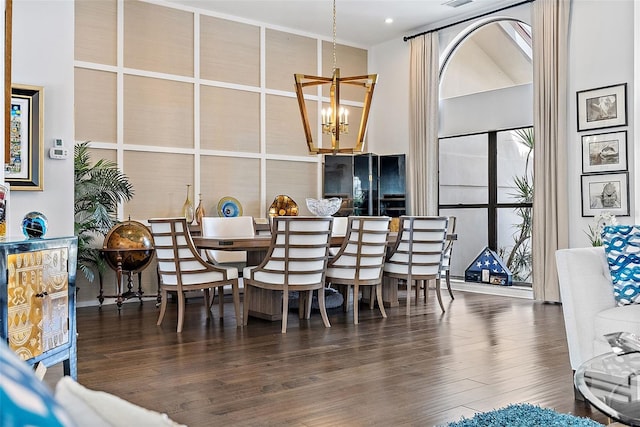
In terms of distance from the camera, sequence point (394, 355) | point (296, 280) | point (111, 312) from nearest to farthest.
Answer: point (394, 355) < point (296, 280) < point (111, 312)

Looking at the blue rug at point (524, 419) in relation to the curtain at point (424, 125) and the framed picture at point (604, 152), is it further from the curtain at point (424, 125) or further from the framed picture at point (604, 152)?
the curtain at point (424, 125)

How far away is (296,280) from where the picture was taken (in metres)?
4.93

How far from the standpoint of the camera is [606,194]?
6.24m

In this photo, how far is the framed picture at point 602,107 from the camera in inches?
242

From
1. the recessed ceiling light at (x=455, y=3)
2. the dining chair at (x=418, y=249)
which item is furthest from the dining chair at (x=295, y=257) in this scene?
the recessed ceiling light at (x=455, y=3)

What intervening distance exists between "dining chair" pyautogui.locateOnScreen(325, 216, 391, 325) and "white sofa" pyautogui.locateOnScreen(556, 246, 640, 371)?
2311 millimetres

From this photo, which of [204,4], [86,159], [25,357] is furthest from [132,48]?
[25,357]

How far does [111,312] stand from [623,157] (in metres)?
5.51

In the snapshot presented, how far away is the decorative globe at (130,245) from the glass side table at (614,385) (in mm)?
4842

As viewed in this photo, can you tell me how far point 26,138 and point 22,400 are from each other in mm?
4541

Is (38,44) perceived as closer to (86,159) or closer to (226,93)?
(86,159)

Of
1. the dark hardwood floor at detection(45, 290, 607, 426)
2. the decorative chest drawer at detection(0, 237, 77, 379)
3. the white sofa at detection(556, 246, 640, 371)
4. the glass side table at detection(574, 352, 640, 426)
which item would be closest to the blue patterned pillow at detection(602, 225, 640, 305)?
the white sofa at detection(556, 246, 640, 371)

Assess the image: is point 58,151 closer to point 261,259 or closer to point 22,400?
point 261,259

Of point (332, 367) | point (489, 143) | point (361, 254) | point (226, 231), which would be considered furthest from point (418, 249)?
point (489, 143)
